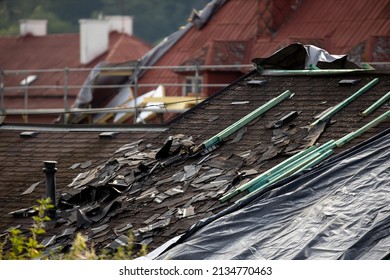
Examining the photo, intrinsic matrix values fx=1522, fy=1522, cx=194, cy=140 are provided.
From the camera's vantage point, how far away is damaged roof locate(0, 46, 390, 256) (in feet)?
61.7

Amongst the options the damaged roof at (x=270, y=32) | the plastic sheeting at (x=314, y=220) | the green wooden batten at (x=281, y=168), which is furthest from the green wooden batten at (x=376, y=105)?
the damaged roof at (x=270, y=32)

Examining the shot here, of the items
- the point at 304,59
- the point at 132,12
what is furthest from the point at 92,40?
the point at 132,12

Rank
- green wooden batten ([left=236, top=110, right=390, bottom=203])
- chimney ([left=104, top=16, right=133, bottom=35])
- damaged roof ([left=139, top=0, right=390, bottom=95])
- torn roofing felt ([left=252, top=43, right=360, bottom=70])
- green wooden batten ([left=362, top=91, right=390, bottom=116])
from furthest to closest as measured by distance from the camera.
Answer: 1. chimney ([left=104, top=16, right=133, bottom=35])
2. damaged roof ([left=139, top=0, right=390, bottom=95])
3. torn roofing felt ([left=252, top=43, right=360, bottom=70])
4. green wooden batten ([left=362, top=91, right=390, bottom=116])
5. green wooden batten ([left=236, top=110, right=390, bottom=203])

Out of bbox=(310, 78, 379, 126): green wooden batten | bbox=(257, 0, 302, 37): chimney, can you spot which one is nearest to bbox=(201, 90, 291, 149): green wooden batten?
bbox=(310, 78, 379, 126): green wooden batten

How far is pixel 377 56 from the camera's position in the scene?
37500mm

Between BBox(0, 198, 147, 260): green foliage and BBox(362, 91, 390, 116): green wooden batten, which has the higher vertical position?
BBox(362, 91, 390, 116): green wooden batten

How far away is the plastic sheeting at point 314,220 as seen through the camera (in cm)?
1655

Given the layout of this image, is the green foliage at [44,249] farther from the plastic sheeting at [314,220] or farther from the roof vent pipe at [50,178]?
the roof vent pipe at [50,178]

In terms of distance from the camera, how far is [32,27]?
71.7 meters

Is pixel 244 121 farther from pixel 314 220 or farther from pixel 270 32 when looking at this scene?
pixel 270 32

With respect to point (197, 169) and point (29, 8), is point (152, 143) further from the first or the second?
point (29, 8)

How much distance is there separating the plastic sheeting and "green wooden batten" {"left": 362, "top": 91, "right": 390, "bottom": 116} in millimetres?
1317

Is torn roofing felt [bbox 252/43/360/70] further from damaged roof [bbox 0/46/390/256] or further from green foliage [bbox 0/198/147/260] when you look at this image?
green foliage [bbox 0/198/147/260]
